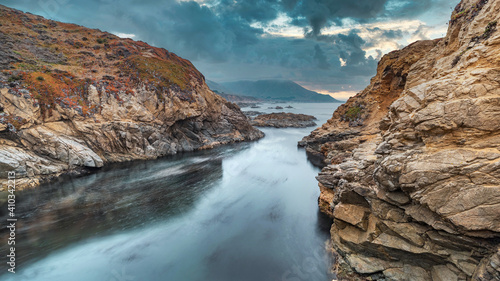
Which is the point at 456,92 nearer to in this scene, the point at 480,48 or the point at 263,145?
the point at 480,48

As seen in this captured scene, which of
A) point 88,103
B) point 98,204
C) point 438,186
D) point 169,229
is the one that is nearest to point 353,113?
point 438,186

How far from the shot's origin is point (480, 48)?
8.65 meters

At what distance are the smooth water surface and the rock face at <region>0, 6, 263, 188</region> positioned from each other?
4.91 m

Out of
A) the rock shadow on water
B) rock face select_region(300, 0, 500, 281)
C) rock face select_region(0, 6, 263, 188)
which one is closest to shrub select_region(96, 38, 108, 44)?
rock face select_region(0, 6, 263, 188)

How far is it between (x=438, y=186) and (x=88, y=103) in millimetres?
44004

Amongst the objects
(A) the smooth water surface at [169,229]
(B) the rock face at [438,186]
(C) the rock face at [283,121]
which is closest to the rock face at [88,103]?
(A) the smooth water surface at [169,229]

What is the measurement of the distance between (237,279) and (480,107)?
14.3 m

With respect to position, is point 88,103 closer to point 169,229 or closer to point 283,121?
point 169,229

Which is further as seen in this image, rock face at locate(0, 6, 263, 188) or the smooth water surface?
rock face at locate(0, 6, 263, 188)

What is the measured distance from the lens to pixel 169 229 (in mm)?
17234

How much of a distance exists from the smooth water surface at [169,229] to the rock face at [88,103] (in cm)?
491

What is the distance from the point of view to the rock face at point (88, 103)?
1014 inches

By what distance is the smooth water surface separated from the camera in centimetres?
1296

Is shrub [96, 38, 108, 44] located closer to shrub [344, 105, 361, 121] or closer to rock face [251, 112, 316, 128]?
rock face [251, 112, 316, 128]
